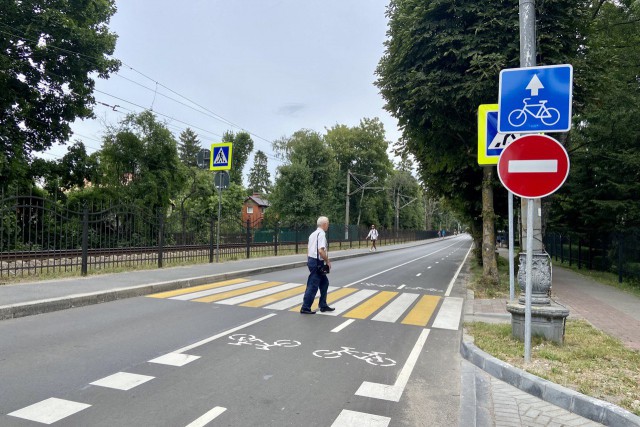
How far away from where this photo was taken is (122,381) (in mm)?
4355

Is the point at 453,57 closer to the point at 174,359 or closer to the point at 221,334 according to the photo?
the point at 221,334

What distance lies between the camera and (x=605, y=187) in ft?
58.4

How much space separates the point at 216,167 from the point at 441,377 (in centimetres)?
1234

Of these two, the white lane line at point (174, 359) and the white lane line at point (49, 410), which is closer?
the white lane line at point (49, 410)

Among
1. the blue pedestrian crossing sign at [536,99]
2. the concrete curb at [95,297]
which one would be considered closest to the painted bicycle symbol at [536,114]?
the blue pedestrian crossing sign at [536,99]

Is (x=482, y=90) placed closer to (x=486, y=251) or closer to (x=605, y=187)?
(x=486, y=251)

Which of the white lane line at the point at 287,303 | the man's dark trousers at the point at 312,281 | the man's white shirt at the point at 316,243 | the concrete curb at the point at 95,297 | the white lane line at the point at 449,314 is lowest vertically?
the white lane line at the point at 449,314

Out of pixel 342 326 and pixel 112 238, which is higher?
pixel 112 238

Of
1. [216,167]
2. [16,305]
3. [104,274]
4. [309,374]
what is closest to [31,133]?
[216,167]

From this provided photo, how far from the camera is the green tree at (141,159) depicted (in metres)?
26.0

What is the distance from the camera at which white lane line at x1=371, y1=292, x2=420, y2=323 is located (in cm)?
824

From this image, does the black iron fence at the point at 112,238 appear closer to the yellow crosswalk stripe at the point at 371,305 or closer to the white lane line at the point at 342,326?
the yellow crosswalk stripe at the point at 371,305

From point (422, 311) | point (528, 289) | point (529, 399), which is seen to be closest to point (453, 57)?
point (422, 311)

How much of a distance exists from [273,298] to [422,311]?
11.2ft
